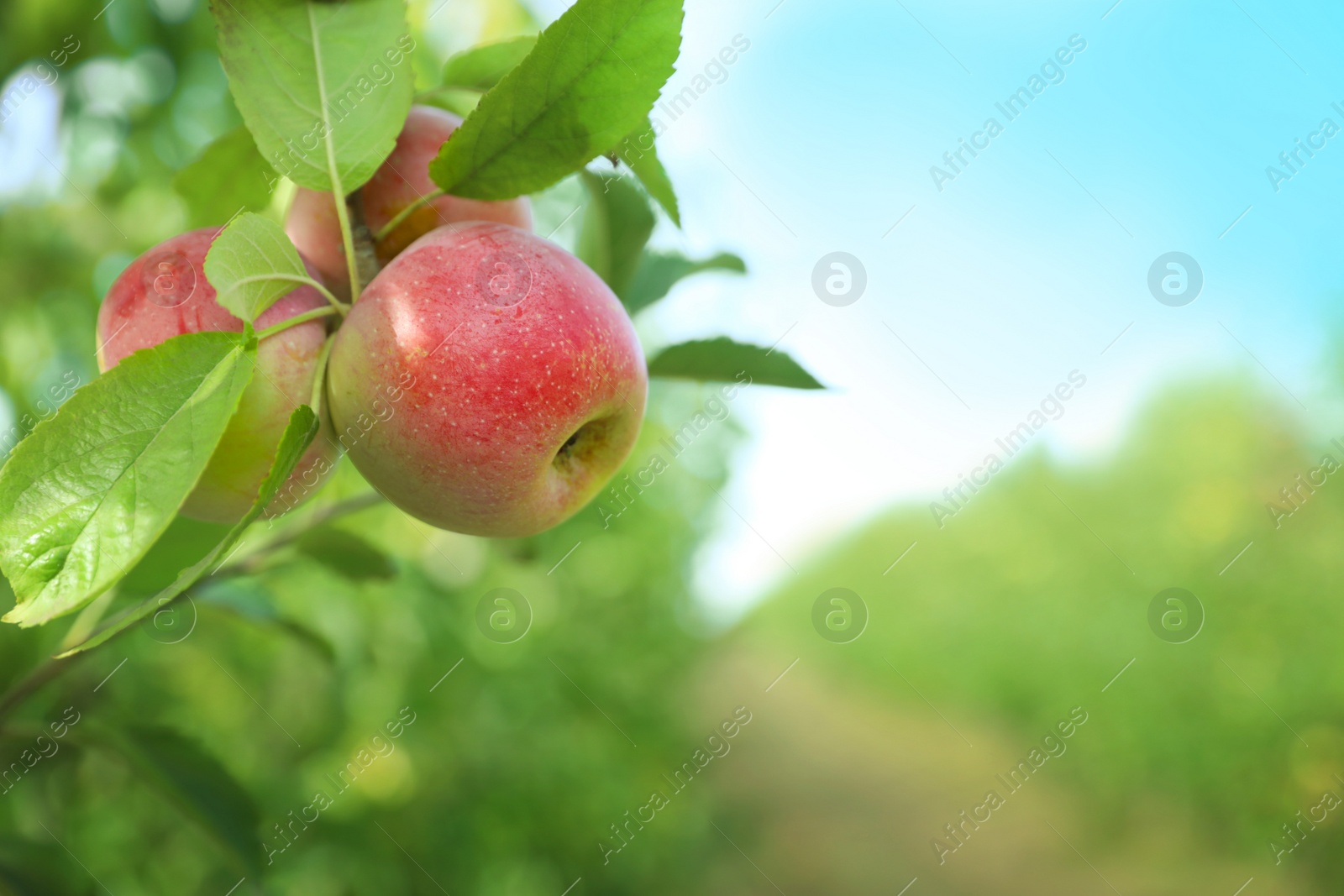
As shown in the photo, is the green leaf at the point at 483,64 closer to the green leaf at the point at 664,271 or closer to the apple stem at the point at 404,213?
the apple stem at the point at 404,213

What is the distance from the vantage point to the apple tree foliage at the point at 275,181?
38 cm

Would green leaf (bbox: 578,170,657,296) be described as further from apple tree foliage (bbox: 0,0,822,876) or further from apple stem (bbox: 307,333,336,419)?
apple stem (bbox: 307,333,336,419)

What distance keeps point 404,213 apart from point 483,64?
139 mm

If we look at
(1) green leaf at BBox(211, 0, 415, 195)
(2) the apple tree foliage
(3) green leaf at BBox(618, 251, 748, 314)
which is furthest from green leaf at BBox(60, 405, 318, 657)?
(3) green leaf at BBox(618, 251, 748, 314)

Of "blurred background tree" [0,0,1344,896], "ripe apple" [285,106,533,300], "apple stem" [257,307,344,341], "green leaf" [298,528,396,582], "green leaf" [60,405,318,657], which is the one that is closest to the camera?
"green leaf" [60,405,318,657]

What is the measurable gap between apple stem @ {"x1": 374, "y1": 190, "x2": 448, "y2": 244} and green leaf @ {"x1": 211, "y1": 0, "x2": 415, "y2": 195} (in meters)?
0.04

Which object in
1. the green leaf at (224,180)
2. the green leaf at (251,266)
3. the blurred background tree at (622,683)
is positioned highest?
the green leaf at (251,266)

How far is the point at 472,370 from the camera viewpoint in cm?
46

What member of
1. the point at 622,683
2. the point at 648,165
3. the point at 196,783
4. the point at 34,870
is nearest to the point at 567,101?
the point at 648,165

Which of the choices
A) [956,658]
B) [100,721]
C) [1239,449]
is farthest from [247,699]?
[956,658]

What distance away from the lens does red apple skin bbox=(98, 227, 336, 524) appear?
0.48m

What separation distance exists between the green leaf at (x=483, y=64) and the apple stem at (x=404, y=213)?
0.35 feet

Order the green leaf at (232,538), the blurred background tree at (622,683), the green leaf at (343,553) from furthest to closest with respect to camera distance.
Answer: the blurred background tree at (622,683) → the green leaf at (343,553) → the green leaf at (232,538)

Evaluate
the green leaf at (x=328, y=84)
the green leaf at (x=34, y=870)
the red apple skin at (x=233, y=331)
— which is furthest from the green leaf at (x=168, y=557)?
the green leaf at (x=328, y=84)
